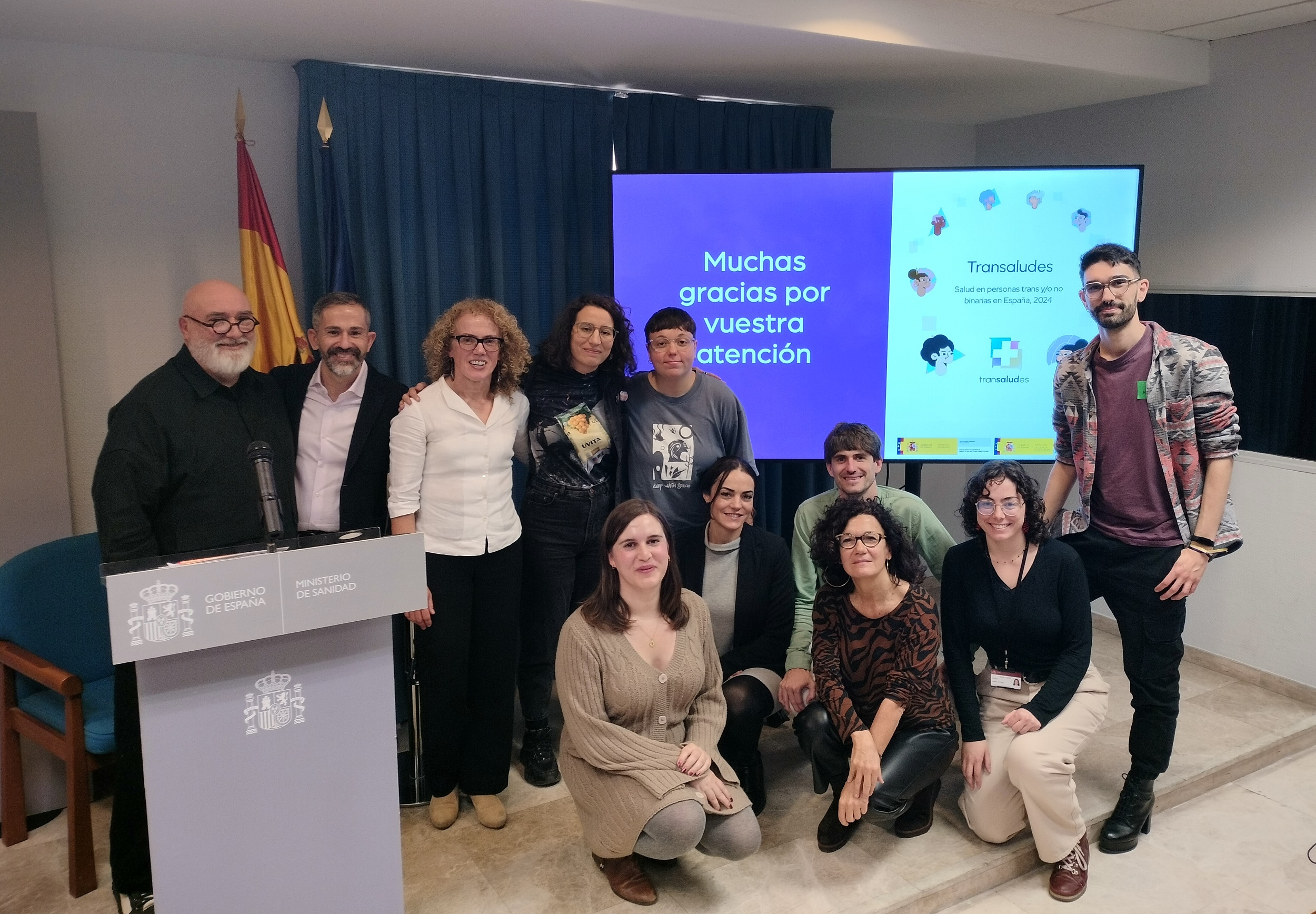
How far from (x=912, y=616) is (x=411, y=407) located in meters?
1.49

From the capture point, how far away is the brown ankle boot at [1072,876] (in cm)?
260

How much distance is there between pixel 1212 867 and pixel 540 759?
6.61ft

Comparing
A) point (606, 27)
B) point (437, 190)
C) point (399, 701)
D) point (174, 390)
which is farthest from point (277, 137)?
point (399, 701)

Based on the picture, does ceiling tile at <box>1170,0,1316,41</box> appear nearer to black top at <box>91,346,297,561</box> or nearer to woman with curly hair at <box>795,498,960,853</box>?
woman with curly hair at <box>795,498,960,853</box>

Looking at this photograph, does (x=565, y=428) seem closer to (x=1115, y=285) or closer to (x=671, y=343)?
(x=671, y=343)

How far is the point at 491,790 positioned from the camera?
2.88 m

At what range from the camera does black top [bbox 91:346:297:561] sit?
84.1 inches

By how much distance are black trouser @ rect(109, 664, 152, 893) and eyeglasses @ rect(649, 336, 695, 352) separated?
166cm

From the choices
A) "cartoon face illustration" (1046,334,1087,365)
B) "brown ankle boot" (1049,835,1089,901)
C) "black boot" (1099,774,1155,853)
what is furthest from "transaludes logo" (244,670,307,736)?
"cartoon face illustration" (1046,334,1087,365)

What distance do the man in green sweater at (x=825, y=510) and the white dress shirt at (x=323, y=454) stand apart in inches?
54.9

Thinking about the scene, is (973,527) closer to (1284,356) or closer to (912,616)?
(912,616)

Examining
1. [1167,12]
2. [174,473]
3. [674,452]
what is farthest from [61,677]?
[1167,12]

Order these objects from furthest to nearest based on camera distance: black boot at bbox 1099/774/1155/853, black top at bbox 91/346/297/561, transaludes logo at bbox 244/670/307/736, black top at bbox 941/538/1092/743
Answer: black boot at bbox 1099/774/1155/853 → black top at bbox 941/538/1092/743 → black top at bbox 91/346/297/561 → transaludes logo at bbox 244/670/307/736

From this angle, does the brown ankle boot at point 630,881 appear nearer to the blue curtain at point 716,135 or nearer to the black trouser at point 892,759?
the black trouser at point 892,759
